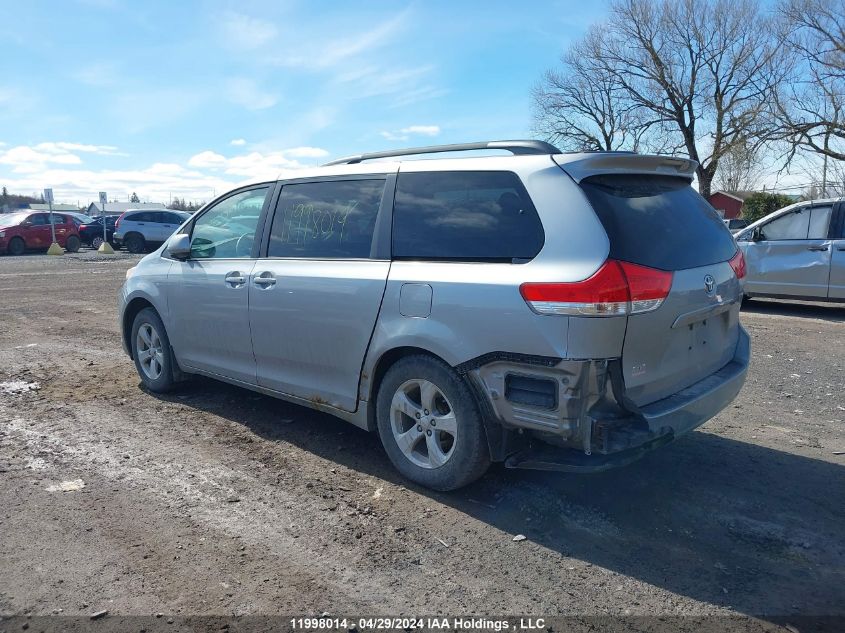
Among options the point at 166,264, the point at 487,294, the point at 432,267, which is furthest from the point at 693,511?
the point at 166,264

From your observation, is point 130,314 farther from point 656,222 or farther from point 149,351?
point 656,222

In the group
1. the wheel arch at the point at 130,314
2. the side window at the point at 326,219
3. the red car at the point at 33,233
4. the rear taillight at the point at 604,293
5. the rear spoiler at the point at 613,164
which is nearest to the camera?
the rear taillight at the point at 604,293

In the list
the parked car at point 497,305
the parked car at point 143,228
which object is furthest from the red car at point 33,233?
the parked car at point 497,305

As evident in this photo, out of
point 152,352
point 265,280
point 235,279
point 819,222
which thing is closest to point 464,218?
point 265,280

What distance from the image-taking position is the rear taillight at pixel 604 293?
3.31 m

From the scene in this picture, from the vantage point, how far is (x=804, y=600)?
302 cm

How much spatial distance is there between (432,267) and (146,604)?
2.14 metres

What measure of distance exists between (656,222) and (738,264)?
1.00m

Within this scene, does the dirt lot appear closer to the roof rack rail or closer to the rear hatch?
the rear hatch

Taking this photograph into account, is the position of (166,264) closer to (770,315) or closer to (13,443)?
(13,443)

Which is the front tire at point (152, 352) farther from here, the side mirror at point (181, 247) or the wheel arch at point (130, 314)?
the side mirror at point (181, 247)

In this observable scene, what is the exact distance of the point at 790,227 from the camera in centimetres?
1099

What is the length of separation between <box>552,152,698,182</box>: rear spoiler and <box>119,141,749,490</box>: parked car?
1 cm

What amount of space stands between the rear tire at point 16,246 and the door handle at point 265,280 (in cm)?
2731
